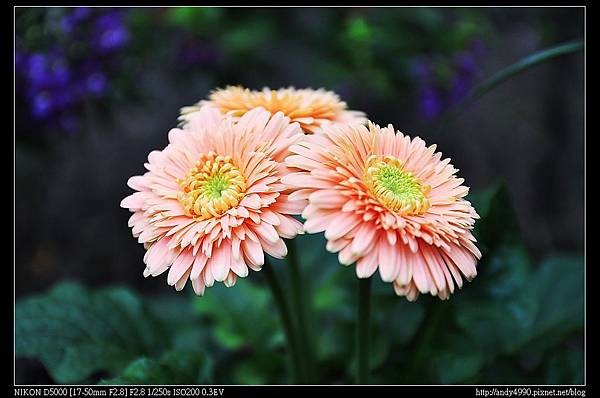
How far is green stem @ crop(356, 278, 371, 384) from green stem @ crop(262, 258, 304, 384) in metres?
0.16

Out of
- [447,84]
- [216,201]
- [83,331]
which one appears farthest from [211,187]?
[447,84]

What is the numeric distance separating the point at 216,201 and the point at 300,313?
49cm

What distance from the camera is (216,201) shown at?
84 cm

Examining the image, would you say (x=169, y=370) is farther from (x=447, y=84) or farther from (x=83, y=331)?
(x=447, y=84)

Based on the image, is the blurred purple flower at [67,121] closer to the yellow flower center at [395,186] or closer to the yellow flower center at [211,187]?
the yellow flower center at [211,187]

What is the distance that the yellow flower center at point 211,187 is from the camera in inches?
32.8

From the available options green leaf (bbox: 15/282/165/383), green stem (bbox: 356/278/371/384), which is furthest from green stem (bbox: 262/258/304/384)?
green leaf (bbox: 15/282/165/383)

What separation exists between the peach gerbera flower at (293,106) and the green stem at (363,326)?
30 centimetres

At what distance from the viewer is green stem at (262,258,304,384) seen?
3.43 feet

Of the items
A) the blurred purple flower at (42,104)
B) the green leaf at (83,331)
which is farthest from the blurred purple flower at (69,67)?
the green leaf at (83,331)
